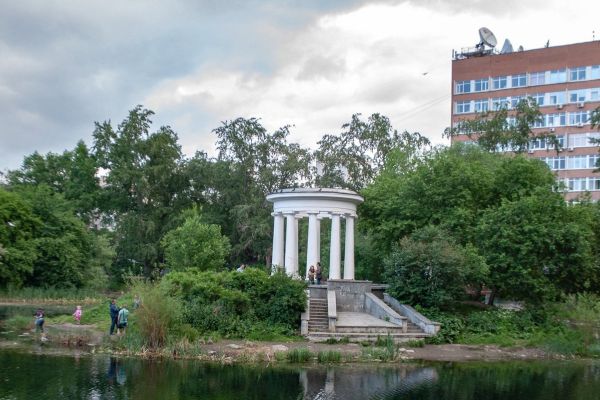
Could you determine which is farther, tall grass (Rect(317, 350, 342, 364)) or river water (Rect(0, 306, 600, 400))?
tall grass (Rect(317, 350, 342, 364))

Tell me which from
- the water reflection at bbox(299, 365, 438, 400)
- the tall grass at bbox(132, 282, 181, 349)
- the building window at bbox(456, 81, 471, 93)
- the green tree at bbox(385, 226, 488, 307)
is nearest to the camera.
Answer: the water reflection at bbox(299, 365, 438, 400)

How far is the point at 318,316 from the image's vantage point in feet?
99.5

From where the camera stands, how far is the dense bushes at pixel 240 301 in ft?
91.4

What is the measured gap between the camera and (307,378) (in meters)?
20.3

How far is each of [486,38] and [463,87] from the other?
6.04 meters

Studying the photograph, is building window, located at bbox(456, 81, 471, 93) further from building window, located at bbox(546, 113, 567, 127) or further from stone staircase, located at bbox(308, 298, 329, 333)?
stone staircase, located at bbox(308, 298, 329, 333)

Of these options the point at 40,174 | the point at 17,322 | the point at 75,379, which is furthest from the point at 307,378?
the point at 40,174

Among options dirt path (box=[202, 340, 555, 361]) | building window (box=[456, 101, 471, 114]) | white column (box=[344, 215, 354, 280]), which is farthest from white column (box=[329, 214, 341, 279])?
building window (box=[456, 101, 471, 114])

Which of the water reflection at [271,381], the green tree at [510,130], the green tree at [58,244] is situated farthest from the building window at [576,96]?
the green tree at [58,244]

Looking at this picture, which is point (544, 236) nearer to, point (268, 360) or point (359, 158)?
point (268, 360)

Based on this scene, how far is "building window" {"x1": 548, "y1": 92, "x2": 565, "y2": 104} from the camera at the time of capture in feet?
214

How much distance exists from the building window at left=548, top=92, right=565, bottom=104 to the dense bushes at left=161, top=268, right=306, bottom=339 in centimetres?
4629

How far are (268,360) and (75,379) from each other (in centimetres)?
723

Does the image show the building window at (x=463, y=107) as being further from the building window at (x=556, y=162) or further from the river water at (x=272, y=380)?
the river water at (x=272, y=380)
